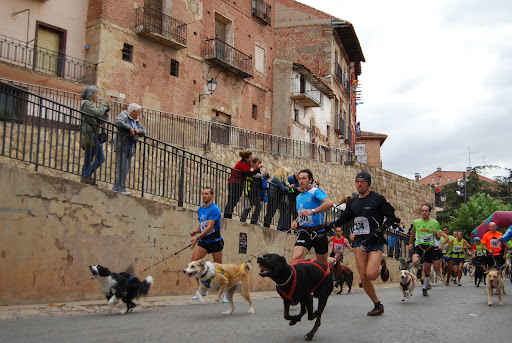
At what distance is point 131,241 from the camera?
1062 cm

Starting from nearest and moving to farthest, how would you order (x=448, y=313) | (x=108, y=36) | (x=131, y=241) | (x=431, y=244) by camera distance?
(x=448, y=313)
(x=131, y=241)
(x=431, y=244)
(x=108, y=36)

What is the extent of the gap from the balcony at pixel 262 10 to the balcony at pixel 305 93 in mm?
4751

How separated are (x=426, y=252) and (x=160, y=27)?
22.2m

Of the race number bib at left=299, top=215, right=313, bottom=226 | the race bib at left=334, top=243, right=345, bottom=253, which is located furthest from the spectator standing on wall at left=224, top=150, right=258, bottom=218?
the race number bib at left=299, top=215, right=313, bottom=226

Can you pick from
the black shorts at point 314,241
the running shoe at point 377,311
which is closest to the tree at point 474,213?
the black shorts at point 314,241

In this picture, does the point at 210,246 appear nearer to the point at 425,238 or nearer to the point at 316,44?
the point at 425,238

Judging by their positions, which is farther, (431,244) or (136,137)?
(431,244)

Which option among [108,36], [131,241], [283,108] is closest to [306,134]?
[283,108]

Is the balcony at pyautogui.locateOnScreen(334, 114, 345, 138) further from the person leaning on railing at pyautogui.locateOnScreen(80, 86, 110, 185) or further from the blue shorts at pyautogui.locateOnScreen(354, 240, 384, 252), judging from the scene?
the blue shorts at pyautogui.locateOnScreen(354, 240, 384, 252)

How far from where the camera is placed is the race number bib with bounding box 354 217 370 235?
8.39m

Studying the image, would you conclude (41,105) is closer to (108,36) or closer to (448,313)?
(448,313)

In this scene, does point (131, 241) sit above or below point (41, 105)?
below

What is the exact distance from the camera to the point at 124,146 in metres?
11.4

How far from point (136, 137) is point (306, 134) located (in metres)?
34.5
